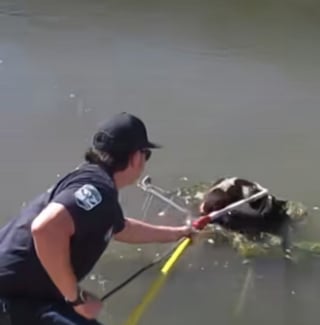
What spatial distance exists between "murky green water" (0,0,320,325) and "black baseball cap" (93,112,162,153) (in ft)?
4.78

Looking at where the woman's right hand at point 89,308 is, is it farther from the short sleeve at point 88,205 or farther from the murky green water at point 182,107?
the murky green water at point 182,107

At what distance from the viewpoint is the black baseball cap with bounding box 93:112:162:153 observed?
11.8 feet

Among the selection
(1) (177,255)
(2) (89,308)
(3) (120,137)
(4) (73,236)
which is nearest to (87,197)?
(4) (73,236)

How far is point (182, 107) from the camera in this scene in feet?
25.2

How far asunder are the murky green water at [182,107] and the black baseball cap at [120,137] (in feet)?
4.78

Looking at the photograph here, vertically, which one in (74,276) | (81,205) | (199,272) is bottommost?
(199,272)

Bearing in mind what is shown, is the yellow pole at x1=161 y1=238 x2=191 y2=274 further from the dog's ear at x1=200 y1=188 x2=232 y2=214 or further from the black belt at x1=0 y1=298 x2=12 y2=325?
the dog's ear at x1=200 y1=188 x2=232 y2=214

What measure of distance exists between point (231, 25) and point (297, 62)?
1.49 metres

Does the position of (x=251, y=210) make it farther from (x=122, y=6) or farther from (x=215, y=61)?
(x=122, y=6)

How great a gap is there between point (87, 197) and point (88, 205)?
3 cm

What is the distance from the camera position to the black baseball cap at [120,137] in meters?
3.60

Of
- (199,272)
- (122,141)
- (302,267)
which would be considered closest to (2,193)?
(199,272)

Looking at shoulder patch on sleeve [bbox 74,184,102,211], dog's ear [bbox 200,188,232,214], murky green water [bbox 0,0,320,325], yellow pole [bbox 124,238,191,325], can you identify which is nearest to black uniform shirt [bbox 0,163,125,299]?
shoulder patch on sleeve [bbox 74,184,102,211]

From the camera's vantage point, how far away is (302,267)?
5.45m
